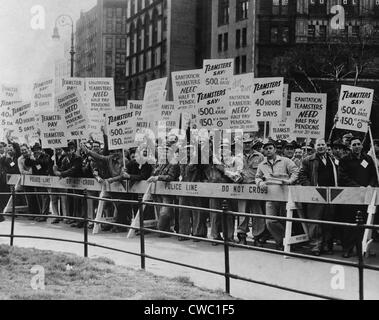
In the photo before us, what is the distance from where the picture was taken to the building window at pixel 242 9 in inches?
2904

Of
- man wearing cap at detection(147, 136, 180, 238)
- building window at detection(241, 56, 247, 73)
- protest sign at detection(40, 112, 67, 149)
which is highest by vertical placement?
building window at detection(241, 56, 247, 73)

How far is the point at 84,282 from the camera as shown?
8328 mm

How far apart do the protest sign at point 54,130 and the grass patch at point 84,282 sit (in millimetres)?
5703

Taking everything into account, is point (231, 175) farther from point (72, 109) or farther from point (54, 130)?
point (54, 130)

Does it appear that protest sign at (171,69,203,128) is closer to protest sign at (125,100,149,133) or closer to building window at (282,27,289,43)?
protest sign at (125,100,149,133)

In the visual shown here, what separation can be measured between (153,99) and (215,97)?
3129 mm

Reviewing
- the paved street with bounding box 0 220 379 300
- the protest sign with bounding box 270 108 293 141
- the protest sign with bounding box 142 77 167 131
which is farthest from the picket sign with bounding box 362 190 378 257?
the protest sign with bounding box 142 77 167 131

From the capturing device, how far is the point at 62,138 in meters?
15.9

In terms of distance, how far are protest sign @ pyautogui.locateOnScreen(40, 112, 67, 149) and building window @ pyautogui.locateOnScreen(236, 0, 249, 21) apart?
5988cm

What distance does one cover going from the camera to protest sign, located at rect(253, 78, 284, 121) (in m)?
14.7

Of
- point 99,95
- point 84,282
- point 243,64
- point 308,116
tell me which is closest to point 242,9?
point 243,64

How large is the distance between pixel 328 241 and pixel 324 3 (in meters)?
58.6
